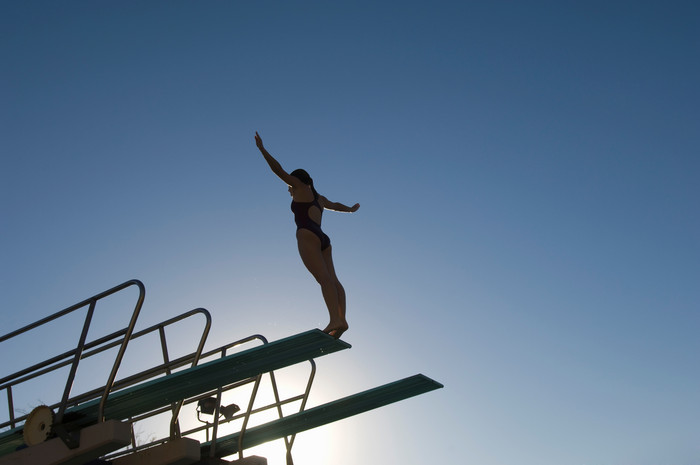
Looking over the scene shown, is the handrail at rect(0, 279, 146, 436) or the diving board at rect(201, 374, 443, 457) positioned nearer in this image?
the handrail at rect(0, 279, 146, 436)

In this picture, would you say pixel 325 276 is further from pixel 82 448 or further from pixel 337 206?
pixel 82 448

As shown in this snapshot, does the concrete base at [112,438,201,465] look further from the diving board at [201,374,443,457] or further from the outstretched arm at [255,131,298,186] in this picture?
the outstretched arm at [255,131,298,186]

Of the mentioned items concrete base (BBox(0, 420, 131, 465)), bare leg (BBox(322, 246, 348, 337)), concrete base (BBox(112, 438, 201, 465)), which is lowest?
concrete base (BBox(0, 420, 131, 465))

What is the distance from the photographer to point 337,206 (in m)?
7.29

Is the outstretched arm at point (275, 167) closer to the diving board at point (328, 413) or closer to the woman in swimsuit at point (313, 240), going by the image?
the woman in swimsuit at point (313, 240)

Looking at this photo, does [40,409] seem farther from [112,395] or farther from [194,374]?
[194,374]

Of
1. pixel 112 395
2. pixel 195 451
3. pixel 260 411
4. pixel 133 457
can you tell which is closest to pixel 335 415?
pixel 260 411

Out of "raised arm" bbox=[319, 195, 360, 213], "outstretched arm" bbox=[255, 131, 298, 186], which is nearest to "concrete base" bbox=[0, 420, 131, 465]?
"outstretched arm" bbox=[255, 131, 298, 186]

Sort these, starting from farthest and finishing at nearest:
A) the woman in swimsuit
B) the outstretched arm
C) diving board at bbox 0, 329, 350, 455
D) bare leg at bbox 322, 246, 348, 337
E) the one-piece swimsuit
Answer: the one-piece swimsuit, the outstretched arm, the woman in swimsuit, bare leg at bbox 322, 246, 348, 337, diving board at bbox 0, 329, 350, 455

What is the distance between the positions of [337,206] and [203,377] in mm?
2652

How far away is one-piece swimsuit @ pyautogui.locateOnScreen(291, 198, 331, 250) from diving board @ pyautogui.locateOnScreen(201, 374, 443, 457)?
4.54ft

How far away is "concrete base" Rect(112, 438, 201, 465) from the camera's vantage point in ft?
19.1

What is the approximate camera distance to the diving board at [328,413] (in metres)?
6.24

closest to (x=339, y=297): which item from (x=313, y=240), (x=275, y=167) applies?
(x=313, y=240)
